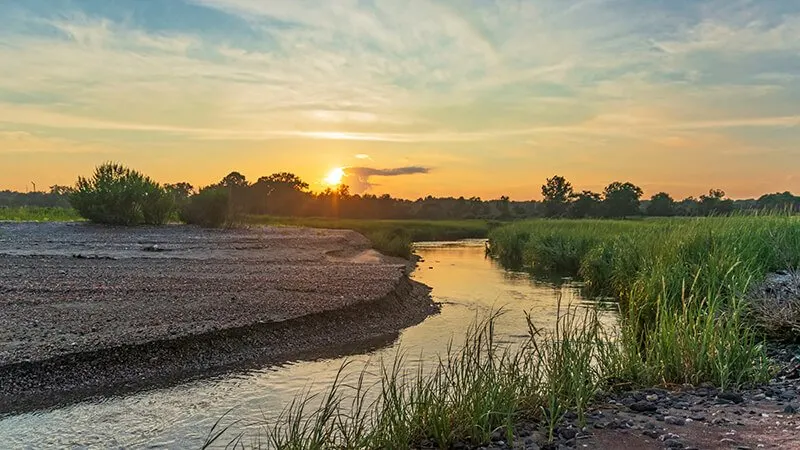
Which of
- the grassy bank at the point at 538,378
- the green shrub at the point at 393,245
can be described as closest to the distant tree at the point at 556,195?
the green shrub at the point at 393,245

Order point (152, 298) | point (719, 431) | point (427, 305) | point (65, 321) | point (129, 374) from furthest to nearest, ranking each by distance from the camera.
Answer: point (427, 305) < point (152, 298) < point (65, 321) < point (129, 374) < point (719, 431)

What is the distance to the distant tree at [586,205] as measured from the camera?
102062mm

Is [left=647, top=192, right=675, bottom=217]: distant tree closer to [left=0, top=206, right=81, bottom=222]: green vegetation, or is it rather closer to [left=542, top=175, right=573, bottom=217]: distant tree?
[left=542, top=175, right=573, bottom=217]: distant tree

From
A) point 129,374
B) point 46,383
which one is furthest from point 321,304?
point 46,383

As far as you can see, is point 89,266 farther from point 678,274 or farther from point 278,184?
point 278,184

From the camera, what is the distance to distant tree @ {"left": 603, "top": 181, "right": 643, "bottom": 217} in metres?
95.8

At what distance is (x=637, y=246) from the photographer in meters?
20.4

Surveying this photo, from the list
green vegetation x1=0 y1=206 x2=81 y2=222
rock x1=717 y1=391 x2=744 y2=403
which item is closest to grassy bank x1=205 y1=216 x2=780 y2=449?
rock x1=717 y1=391 x2=744 y2=403

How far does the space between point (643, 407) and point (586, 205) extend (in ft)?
335

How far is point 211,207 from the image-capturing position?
151ft

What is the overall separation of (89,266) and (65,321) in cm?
951

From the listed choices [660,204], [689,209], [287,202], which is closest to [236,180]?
[287,202]

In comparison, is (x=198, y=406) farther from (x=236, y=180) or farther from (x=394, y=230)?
(x=236, y=180)

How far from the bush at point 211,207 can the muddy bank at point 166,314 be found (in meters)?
18.9
